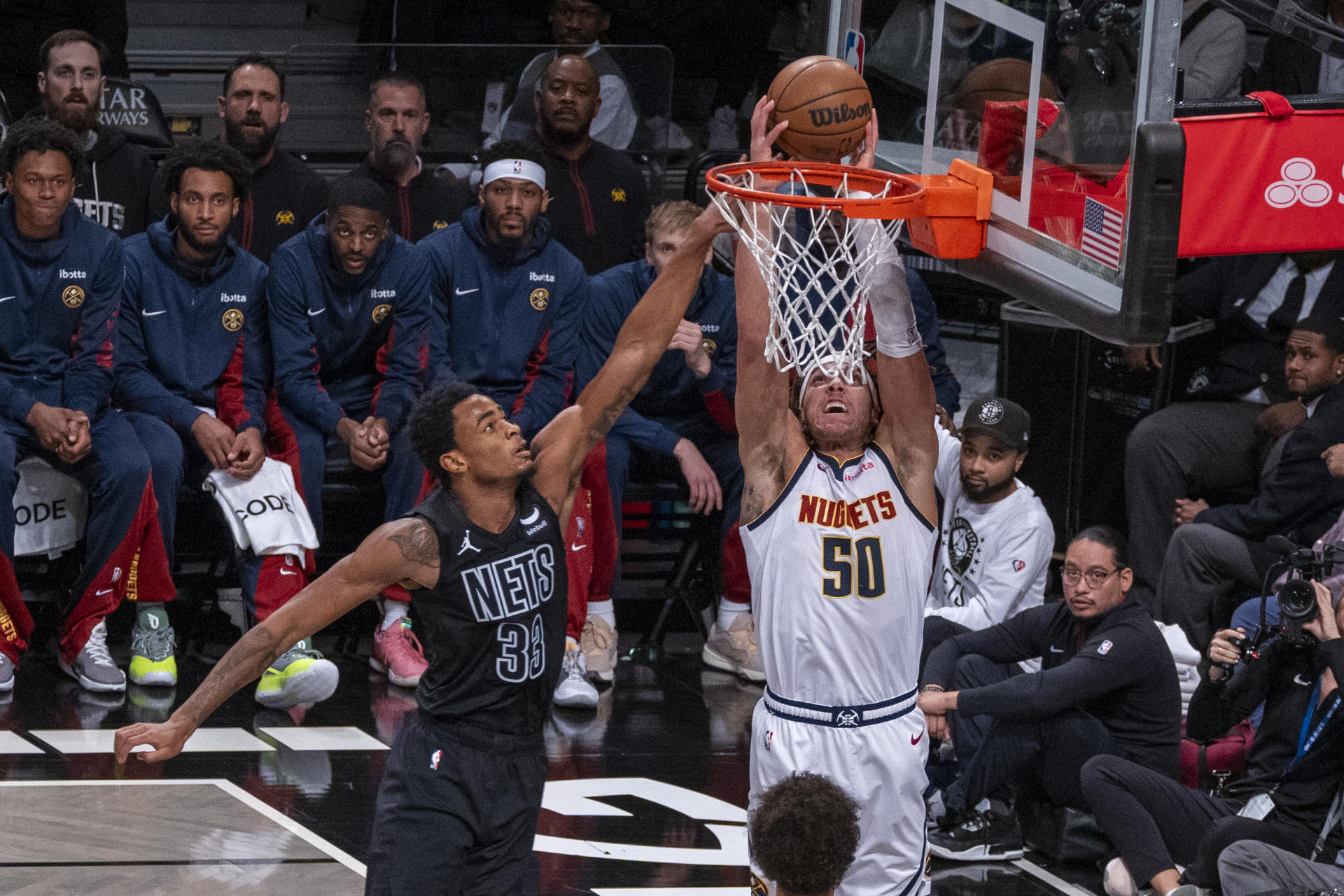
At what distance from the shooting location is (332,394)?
26.2 ft

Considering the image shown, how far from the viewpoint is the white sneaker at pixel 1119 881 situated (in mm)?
5551

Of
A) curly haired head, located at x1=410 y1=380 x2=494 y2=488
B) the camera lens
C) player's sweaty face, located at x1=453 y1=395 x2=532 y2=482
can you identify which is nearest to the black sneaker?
the camera lens

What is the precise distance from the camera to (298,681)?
277 inches

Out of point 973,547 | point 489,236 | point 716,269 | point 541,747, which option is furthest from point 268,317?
point 541,747

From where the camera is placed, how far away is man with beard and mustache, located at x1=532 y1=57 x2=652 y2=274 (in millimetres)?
8758

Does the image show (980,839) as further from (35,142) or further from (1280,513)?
(35,142)

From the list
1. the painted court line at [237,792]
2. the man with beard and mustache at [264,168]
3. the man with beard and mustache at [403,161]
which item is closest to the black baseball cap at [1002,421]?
the painted court line at [237,792]

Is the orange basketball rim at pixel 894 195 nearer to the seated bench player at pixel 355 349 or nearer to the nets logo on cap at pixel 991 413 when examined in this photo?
the nets logo on cap at pixel 991 413

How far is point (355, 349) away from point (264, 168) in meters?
1.29

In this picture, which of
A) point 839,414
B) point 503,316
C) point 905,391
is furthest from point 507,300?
point 905,391

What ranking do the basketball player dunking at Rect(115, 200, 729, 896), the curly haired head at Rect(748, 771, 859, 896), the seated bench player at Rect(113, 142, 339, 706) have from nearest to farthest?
the curly haired head at Rect(748, 771, 859, 896), the basketball player dunking at Rect(115, 200, 729, 896), the seated bench player at Rect(113, 142, 339, 706)

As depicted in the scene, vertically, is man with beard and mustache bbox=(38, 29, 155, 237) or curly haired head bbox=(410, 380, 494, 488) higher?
man with beard and mustache bbox=(38, 29, 155, 237)

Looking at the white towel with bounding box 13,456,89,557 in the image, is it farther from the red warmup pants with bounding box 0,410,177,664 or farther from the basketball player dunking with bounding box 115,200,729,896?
the basketball player dunking with bounding box 115,200,729,896

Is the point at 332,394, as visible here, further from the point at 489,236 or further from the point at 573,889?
the point at 573,889
